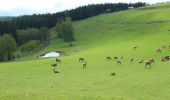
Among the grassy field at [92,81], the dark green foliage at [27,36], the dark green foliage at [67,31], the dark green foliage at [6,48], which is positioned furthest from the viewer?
the dark green foliage at [27,36]

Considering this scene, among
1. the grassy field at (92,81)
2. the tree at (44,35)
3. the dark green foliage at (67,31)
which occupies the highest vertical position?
the grassy field at (92,81)

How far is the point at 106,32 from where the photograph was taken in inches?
5330

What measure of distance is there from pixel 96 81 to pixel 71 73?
8.02 meters

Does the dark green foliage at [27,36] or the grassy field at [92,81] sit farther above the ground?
the grassy field at [92,81]

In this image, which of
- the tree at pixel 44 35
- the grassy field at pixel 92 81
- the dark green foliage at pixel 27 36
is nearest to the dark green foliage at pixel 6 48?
the dark green foliage at pixel 27 36

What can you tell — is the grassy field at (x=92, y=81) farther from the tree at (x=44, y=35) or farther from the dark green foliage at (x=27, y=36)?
the tree at (x=44, y=35)

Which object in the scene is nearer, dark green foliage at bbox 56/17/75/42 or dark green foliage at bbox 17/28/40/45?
dark green foliage at bbox 56/17/75/42

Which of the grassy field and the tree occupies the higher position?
the grassy field

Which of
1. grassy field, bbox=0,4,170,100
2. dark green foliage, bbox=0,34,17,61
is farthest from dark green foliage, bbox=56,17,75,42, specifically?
grassy field, bbox=0,4,170,100

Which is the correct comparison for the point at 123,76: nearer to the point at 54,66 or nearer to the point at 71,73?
the point at 71,73

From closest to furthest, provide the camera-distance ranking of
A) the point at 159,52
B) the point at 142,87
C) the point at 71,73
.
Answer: the point at 142,87, the point at 71,73, the point at 159,52

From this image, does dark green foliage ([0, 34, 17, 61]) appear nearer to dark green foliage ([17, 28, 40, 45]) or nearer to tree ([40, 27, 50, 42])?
dark green foliage ([17, 28, 40, 45])

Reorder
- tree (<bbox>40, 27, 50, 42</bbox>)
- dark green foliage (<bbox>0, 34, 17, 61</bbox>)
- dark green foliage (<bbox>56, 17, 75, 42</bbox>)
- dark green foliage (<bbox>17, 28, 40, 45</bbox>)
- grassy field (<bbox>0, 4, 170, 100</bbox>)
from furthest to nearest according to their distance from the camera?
1. tree (<bbox>40, 27, 50, 42</bbox>)
2. dark green foliage (<bbox>17, 28, 40, 45</bbox>)
3. dark green foliage (<bbox>56, 17, 75, 42</bbox>)
4. dark green foliage (<bbox>0, 34, 17, 61</bbox>)
5. grassy field (<bbox>0, 4, 170, 100</bbox>)

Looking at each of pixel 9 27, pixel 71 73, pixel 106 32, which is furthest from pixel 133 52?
pixel 9 27
